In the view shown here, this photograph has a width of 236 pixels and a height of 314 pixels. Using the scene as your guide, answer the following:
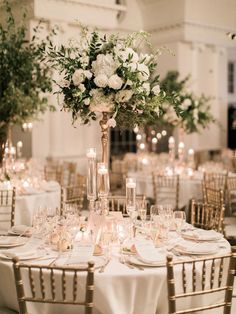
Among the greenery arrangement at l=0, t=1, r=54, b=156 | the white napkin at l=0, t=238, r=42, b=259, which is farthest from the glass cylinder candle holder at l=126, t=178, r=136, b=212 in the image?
the greenery arrangement at l=0, t=1, r=54, b=156

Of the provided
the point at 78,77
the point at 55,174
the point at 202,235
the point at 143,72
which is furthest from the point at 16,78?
the point at 202,235

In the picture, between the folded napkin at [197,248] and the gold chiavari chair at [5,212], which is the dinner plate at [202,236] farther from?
the gold chiavari chair at [5,212]

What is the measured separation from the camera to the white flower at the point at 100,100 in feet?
13.0

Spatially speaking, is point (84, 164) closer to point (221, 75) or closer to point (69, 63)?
point (221, 75)

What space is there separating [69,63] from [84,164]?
22.6 ft

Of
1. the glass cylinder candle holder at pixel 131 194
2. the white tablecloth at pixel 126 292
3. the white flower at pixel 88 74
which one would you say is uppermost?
the white flower at pixel 88 74

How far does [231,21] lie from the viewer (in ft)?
42.5

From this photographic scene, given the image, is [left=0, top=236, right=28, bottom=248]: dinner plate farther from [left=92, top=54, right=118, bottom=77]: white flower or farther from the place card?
[left=92, top=54, right=118, bottom=77]: white flower

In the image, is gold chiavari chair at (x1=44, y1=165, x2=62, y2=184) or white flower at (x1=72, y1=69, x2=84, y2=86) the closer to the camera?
white flower at (x1=72, y1=69, x2=84, y2=86)

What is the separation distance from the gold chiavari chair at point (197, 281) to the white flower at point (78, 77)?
149 centimetres

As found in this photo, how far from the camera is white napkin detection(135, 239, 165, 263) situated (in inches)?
140

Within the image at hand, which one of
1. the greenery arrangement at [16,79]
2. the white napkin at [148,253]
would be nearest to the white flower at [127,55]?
the white napkin at [148,253]

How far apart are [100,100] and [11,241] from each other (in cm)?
125

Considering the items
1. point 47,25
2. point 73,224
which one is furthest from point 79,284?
point 47,25
